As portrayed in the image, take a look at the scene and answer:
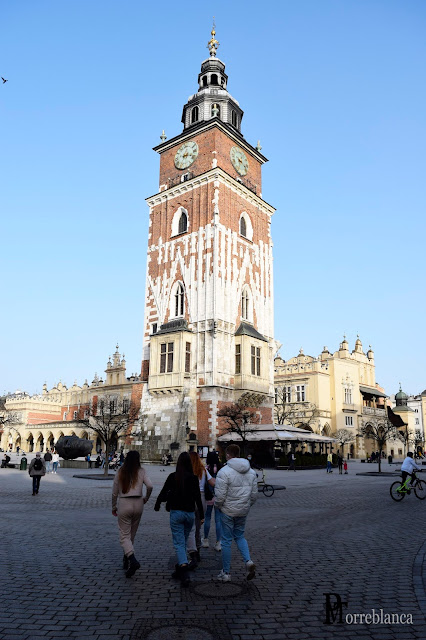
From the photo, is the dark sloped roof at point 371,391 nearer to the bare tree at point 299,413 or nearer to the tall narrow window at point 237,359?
the bare tree at point 299,413

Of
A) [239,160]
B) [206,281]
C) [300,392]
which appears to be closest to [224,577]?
[206,281]

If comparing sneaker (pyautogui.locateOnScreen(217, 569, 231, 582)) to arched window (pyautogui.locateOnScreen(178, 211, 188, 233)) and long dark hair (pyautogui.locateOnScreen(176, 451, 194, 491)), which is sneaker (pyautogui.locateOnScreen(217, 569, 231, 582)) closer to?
long dark hair (pyautogui.locateOnScreen(176, 451, 194, 491))

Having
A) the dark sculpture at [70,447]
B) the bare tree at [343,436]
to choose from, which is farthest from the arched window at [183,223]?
the bare tree at [343,436]

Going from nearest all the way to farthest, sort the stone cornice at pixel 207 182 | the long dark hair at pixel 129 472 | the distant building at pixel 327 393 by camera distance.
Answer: the long dark hair at pixel 129 472 < the stone cornice at pixel 207 182 < the distant building at pixel 327 393

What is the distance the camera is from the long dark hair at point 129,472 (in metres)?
7.12

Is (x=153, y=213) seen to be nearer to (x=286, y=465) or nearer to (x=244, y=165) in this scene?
(x=244, y=165)

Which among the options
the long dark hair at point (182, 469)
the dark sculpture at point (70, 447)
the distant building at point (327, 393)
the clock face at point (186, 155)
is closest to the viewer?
the long dark hair at point (182, 469)

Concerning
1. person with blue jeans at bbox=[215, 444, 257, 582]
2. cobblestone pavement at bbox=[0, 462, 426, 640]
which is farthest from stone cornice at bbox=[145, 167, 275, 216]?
person with blue jeans at bbox=[215, 444, 257, 582]

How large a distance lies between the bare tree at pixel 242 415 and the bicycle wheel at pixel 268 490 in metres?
13.2

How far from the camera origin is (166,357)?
38125mm

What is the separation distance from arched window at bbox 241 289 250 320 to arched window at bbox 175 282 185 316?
487 cm

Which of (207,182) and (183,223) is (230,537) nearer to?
(207,182)

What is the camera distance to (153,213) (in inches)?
1746

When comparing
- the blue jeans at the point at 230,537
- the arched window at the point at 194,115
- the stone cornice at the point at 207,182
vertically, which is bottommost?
the blue jeans at the point at 230,537
